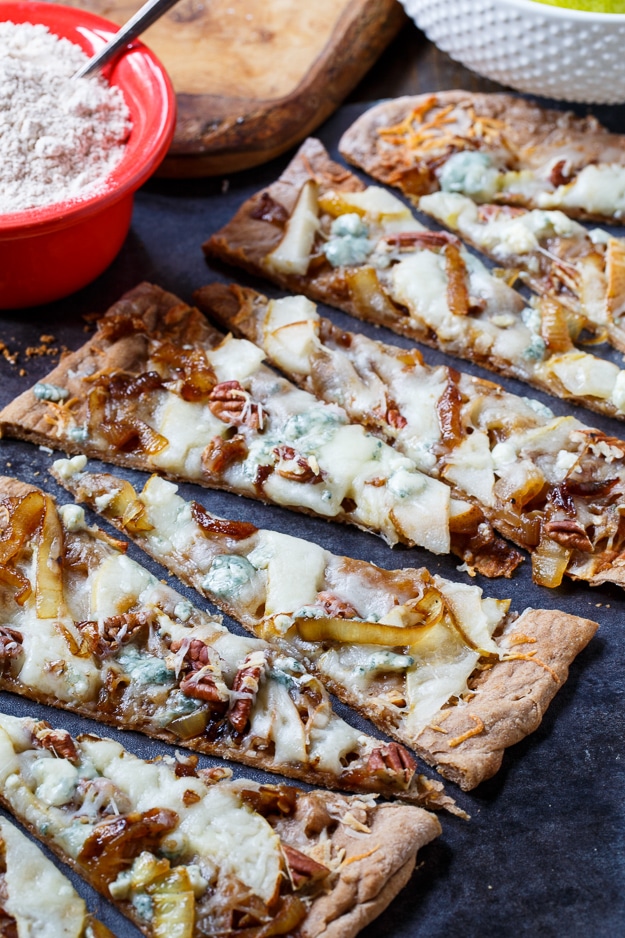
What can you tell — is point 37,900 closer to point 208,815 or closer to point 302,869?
point 208,815

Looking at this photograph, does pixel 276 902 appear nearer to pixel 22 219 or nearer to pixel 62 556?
pixel 62 556

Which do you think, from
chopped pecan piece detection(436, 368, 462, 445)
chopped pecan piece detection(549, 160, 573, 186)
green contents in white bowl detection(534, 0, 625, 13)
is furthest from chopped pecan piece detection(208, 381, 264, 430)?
green contents in white bowl detection(534, 0, 625, 13)

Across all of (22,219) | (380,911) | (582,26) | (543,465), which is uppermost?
(582,26)

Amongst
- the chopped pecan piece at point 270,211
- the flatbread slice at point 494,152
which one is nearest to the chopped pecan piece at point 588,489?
the flatbread slice at point 494,152

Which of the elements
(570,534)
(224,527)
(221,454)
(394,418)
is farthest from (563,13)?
(224,527)

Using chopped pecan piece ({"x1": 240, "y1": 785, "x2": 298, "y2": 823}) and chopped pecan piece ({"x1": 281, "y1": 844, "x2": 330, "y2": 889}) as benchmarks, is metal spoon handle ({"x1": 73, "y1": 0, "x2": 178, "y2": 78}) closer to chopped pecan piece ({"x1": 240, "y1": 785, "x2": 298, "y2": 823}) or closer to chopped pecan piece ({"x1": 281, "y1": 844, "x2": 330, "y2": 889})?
chopped pecan piece ({"x1": 240, "y1": 785, "x2": 298, "y2": 823})

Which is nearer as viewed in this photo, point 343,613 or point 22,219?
point 343,613

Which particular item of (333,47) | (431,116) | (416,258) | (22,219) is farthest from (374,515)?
(333,47)
